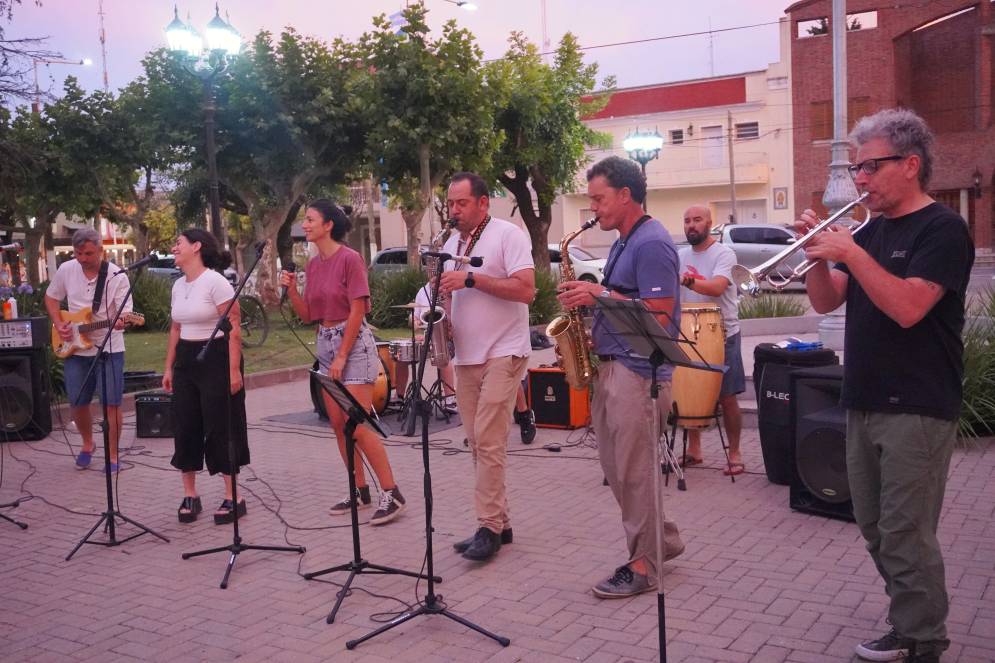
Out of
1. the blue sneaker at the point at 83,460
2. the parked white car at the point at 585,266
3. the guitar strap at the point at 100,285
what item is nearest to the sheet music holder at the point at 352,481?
the guitar strap at the point at 100,285

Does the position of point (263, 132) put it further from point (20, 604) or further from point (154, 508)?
point (20, 604)

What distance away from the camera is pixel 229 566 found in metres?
5.31

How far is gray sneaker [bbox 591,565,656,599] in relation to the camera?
4734 millimetres

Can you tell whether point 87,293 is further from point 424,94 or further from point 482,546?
point 424,94

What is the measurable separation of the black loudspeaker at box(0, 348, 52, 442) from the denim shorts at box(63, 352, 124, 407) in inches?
65.9

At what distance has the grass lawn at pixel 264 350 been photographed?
14.5 meters

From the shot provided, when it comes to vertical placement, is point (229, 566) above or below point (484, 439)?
below

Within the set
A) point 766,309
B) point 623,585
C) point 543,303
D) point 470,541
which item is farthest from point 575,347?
point 543,303

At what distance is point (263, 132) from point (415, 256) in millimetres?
4662

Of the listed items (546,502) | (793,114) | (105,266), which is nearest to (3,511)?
(105,266)

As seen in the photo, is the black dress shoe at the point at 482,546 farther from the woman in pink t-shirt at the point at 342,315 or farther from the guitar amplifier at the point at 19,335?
the guitar amplifier at the point at 19,335

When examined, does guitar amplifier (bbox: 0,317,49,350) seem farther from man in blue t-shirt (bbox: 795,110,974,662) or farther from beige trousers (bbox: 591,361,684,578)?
man in blue t-shirt (bbox: 795,110,974,662)

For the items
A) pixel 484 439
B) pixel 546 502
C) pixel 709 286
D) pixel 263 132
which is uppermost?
pixel 263 132

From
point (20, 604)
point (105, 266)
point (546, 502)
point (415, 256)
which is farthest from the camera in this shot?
point (415, 256)
